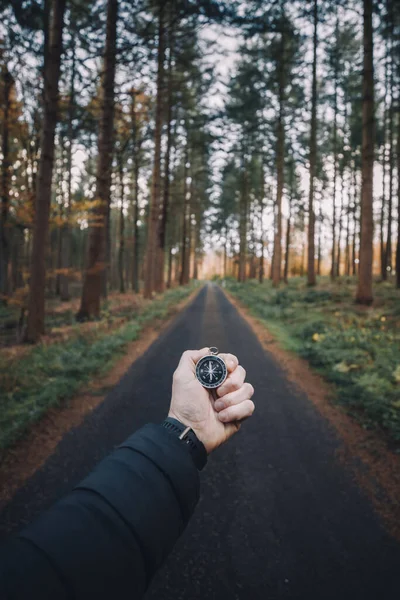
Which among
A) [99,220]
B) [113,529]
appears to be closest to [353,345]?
[113,529]

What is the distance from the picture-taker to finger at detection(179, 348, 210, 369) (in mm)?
1903

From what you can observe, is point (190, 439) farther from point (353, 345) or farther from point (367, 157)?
point (367, 157)

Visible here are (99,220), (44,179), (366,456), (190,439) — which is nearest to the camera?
(190,439)

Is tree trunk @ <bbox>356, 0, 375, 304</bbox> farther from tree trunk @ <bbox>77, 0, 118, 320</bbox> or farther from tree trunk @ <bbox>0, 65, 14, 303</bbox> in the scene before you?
tree trunk @ <bbox>0, 65, 14, 303</bbox>

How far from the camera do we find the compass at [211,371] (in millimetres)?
1816

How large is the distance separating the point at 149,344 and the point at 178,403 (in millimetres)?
7474

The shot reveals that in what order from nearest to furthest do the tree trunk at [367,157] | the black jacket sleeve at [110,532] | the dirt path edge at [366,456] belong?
the black jacket sleeve at [110,532]
the dirt path edge at [366,456]
the tree trunk at [367,157]

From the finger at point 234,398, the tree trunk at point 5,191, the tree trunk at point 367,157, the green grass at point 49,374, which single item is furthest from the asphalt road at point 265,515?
the tree trunk at point 5,191

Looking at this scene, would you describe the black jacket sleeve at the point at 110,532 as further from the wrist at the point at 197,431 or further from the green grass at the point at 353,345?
the green grass at the point at 353,345

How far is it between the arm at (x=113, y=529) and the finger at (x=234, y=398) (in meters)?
0.38

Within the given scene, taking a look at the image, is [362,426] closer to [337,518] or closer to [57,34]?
[337,518]

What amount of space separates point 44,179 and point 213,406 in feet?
29.0

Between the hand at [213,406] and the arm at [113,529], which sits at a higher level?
the hand at [213,406]

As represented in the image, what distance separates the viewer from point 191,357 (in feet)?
6.35
